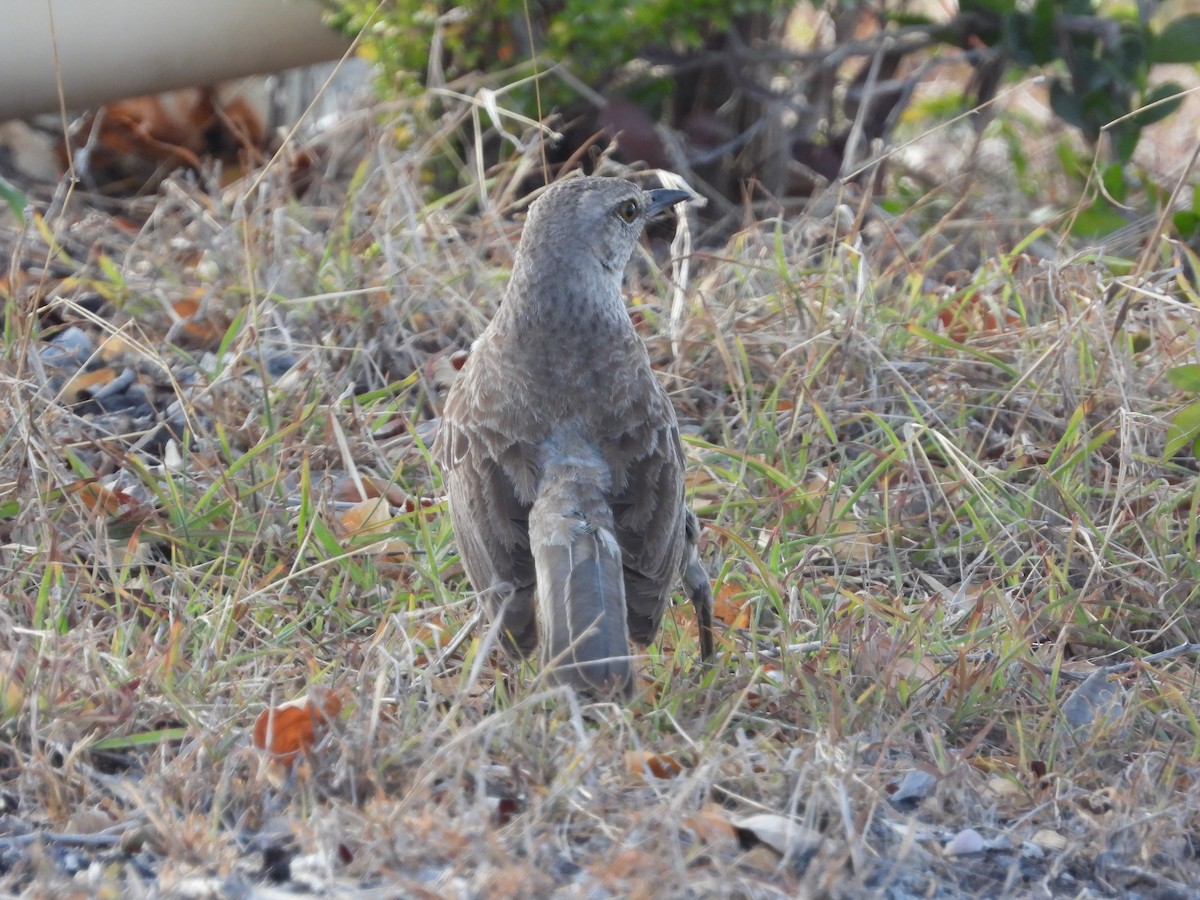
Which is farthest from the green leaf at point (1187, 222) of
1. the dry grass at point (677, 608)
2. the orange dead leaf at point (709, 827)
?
the orange dead leaf at point (709, 827)

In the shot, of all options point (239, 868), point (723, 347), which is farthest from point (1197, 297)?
point (239, 868)

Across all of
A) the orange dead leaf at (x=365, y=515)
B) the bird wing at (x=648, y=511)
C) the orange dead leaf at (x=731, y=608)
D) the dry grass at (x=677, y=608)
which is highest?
the bird wing at (x=648, y=511)

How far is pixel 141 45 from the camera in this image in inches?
278

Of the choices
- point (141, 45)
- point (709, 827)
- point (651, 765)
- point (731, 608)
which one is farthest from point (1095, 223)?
point (141, 45)

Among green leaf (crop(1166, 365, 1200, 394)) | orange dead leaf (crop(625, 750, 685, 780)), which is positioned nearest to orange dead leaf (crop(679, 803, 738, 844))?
orange dead leaf (crop(625, 750, 685, 780))

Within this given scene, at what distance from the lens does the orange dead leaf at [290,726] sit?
10.7ft

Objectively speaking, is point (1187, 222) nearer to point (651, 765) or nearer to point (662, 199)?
point (662, 199)

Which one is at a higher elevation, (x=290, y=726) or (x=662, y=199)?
(x=662, y=199)

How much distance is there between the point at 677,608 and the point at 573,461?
0.78 metres

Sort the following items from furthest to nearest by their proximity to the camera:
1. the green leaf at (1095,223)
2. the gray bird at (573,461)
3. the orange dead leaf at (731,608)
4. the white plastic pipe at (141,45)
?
the white plastic pipe at (141,45)
the green leaf at (1095,223)
the orange dead leaf at (731,608)
the gray bird at (573,461)

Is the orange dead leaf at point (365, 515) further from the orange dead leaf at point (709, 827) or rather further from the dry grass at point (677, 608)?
the orange dead leaf at point (709, 827)

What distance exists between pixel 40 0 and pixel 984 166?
15.6 ft

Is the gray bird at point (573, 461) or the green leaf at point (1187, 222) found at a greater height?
the gray bird at point (573, 461)

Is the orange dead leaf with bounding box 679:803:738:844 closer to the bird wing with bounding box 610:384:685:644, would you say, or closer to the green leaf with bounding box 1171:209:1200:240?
the bird wing with bounding box 610:384:685:644
